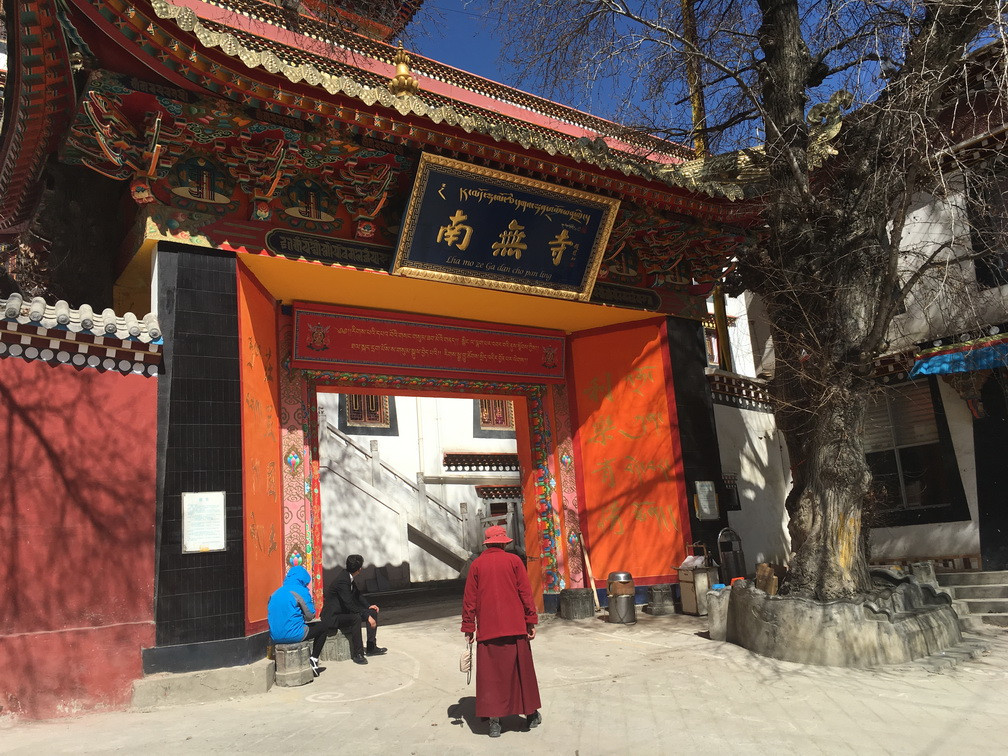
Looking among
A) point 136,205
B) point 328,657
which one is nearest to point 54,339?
point 136,205

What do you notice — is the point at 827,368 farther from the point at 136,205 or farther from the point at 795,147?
the point at 136,205

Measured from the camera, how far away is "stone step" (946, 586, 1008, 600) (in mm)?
7870

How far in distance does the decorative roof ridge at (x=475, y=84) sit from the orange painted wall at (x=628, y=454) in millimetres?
2503

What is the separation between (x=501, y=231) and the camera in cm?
A: 767

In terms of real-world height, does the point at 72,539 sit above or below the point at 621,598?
above

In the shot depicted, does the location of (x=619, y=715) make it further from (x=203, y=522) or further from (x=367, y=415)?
(x=367, y=415)

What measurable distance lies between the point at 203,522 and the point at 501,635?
106 inches

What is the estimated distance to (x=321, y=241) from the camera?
6949 millimetres

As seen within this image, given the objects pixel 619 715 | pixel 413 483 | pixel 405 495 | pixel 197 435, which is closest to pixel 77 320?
pixel 197 435

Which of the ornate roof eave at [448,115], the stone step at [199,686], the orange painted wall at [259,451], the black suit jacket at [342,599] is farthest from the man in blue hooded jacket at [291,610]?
the ornate roof eave at [448,115]

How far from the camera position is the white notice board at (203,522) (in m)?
5.68

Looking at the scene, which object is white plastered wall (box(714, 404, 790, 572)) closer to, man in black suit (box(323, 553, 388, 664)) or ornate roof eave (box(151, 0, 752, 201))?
ornate roof eave (box(151, 0, 752, 201))

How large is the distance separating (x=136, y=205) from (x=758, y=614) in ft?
21.1

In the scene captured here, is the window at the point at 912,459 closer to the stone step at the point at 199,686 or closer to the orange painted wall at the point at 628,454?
the orange painted wall at the point at 628,454
